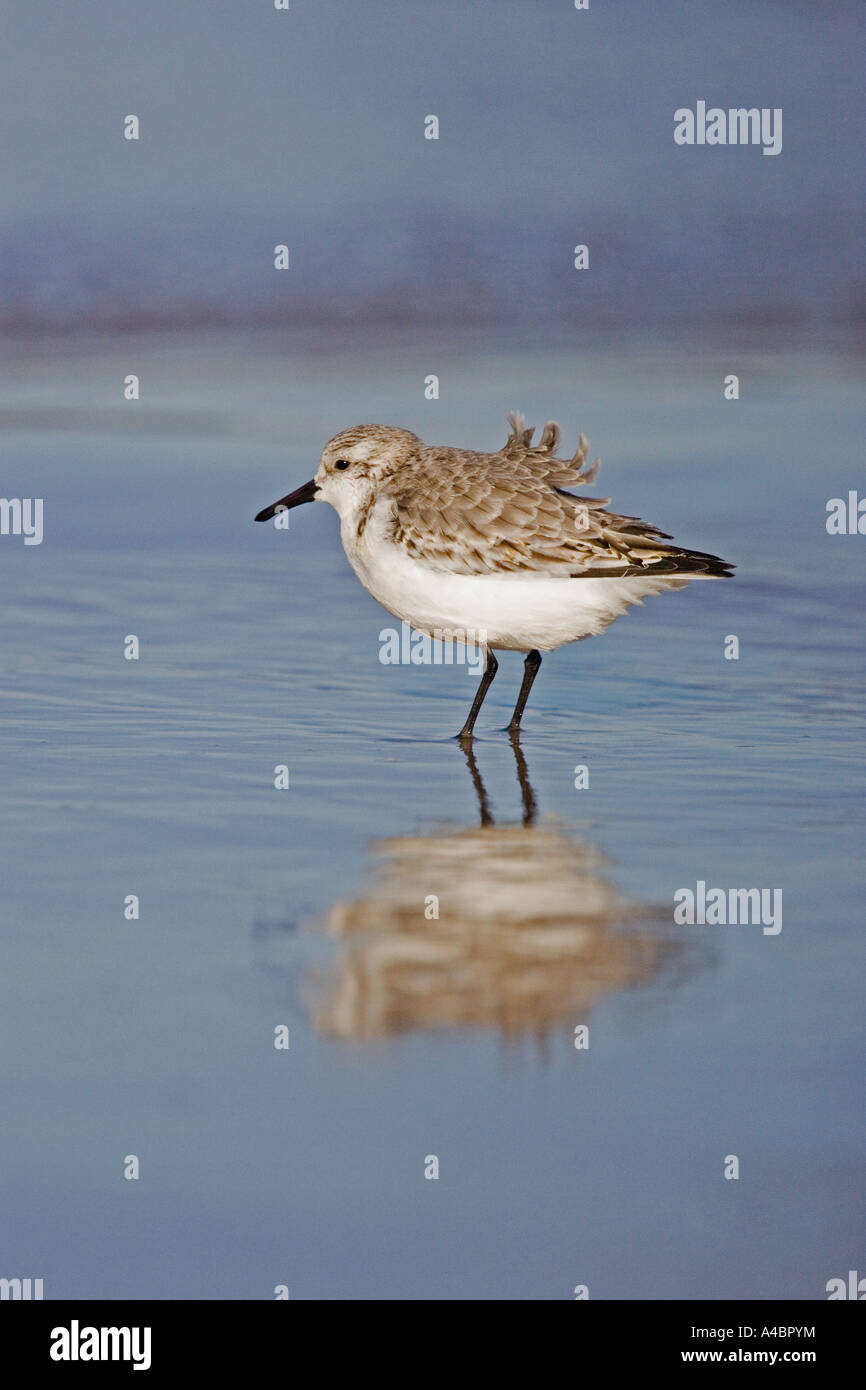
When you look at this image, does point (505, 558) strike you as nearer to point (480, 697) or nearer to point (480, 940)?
point (480, 697)

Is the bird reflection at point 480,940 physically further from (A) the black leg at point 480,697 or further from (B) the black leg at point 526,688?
(B) the black leg at point 526,688

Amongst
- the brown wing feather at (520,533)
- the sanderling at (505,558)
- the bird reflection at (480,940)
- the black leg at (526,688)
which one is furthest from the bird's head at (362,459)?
the bird reflection at (480,940)

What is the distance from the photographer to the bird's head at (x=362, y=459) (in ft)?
26.4

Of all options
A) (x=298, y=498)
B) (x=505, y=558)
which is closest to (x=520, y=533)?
(x=505, y=558)

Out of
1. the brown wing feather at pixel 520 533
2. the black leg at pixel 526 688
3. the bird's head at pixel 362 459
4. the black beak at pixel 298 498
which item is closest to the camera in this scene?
the brown wing feather at pixel 520 533

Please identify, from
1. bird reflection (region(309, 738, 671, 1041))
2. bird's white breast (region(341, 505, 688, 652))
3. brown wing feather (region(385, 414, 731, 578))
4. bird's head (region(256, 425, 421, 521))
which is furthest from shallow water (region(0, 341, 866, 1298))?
bird's head (region(256, 425, 421, 521))

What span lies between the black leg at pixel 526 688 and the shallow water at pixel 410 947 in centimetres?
11

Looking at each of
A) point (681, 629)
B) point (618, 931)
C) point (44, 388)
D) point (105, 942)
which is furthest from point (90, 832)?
point (44, 388)

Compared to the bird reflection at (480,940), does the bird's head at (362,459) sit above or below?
above

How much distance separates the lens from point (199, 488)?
12.4 m

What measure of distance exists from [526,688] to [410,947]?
118 inches

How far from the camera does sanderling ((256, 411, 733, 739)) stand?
7469 mm

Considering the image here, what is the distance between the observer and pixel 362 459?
318 inches

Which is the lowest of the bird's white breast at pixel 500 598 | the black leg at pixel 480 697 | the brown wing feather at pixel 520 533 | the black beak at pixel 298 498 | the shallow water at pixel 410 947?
the shallow water at pixel 410 947
